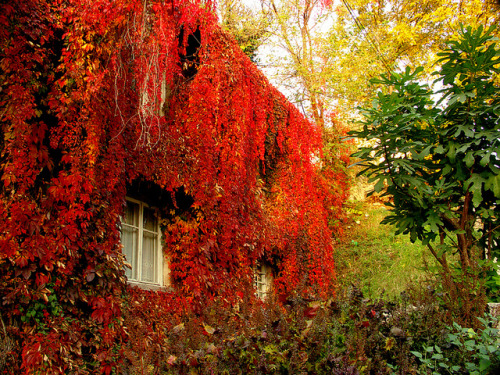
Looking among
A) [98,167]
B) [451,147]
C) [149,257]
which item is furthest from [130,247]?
[451,147]

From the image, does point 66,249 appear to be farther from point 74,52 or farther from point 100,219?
point 74,52

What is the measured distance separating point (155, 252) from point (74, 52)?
10.6 feet

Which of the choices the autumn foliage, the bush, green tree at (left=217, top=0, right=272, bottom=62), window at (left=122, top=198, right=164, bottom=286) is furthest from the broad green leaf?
green tree at (left=217, top=0, right=272, bottom=62)

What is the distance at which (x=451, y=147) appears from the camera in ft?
17.8

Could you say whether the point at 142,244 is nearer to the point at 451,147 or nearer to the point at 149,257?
the point at 149,257

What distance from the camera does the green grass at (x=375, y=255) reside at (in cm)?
1221

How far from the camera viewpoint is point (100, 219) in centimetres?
545

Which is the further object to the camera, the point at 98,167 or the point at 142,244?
the point at 142,244

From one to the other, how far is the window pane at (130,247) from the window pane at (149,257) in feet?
0.61

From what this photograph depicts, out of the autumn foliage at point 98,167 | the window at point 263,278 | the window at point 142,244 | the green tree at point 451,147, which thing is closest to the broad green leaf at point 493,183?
the green tree at point 451,147

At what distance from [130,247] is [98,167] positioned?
1611mm

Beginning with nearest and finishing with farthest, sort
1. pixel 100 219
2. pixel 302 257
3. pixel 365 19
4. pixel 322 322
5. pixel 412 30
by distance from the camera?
1. pixel 322 322
2. pixel 100 219
3. pixel 302 257
4. pixel 412 30
5. pixel 365 19

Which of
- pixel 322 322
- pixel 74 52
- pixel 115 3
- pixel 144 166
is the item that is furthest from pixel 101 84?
pixel 322 322

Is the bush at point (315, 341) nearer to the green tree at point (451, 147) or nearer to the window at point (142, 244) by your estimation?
the green tree at point (451, 147)
